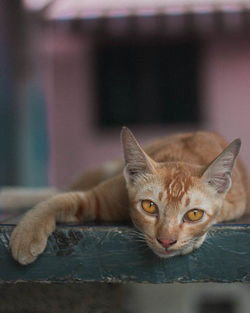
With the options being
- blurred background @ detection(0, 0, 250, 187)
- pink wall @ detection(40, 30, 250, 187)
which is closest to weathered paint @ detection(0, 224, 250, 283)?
blurred background @ detection(0, 0, 250, 187)

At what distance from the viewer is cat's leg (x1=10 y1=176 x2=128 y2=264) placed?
1955 mm

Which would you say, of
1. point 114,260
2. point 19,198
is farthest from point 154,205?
point 19,198

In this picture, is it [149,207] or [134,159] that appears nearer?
[149,207]

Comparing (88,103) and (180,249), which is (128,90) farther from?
(180,249)

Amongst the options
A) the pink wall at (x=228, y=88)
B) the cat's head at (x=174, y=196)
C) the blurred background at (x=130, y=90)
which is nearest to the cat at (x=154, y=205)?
the cat's head at (x=174, y=196)

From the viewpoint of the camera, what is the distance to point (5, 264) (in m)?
1.99

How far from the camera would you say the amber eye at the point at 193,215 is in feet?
6.50

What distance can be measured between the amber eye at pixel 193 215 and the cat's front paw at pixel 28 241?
1.91 feet

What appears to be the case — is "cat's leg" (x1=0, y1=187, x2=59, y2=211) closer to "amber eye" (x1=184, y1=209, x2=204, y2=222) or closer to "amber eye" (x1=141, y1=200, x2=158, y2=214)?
"amber eye" (x1=141, y1=200, x2=158, y2=214)

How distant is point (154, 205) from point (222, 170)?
344mm

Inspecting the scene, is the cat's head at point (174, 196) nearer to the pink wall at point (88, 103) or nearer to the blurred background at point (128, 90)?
the blurred background at point (128, 90)

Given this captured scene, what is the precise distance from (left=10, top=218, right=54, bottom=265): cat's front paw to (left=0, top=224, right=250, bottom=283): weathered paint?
0.04 m

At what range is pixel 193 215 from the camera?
78.2 inches

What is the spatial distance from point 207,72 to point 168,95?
72 centimetres
